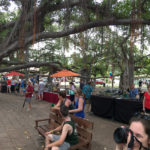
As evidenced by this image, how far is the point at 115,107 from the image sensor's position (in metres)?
7.30

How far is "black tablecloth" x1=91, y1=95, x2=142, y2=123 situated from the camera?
21.6ft

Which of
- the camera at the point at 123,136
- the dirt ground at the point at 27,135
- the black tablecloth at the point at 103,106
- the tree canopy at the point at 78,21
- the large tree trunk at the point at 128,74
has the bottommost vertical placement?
the dirt ground at the point at 27,135

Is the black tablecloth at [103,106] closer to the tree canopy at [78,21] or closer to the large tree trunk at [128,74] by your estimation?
the tree canopy at [78,21]

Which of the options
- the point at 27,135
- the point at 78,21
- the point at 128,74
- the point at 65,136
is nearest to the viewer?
the point at 65,136

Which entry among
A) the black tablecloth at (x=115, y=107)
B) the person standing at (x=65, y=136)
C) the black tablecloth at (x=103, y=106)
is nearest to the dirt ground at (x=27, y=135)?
the black tablecloth at (x=115, y=107)

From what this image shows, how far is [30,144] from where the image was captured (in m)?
4.46

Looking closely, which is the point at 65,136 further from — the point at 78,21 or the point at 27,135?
the point at 78,21

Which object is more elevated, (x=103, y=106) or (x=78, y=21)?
(x=78, y=21)

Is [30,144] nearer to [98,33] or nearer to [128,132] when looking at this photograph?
[128,132]

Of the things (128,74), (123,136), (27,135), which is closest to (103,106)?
(27,135)

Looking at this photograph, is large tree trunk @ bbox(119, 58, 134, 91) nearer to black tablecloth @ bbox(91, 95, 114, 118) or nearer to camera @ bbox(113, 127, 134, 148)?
black tablecloth @ bbox(91, 95, 114, 118)

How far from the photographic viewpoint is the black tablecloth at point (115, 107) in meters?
6.58

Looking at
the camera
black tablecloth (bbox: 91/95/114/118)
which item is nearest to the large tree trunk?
black tablecloth (bbox: 91/95/114/118)

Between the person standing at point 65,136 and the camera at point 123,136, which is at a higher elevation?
the camera at point 123,136
